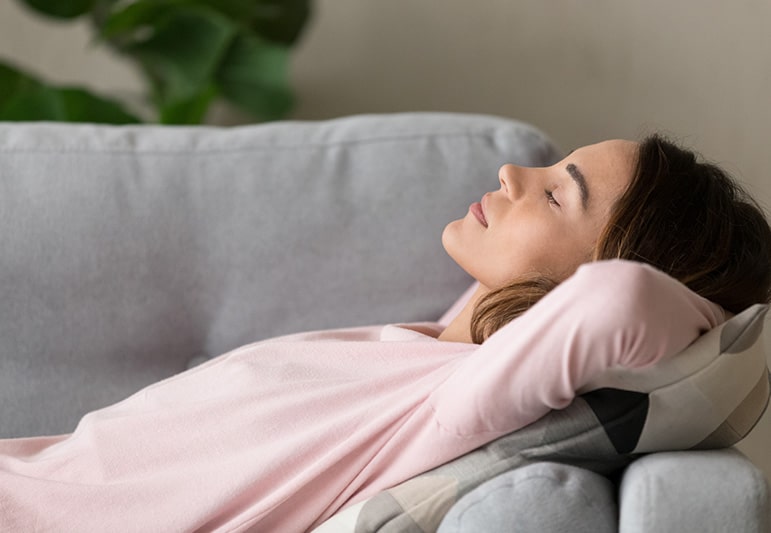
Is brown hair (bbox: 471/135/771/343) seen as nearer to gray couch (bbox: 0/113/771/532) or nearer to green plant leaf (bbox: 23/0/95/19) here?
gray couch (bbox: 0/113/771/532)

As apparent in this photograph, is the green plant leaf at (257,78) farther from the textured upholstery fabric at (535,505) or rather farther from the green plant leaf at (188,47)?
the textured upholstery fabric at (535,505)

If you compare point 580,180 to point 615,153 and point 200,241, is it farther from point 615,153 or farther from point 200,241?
point 200,241

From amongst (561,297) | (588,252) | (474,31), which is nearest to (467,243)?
(588,252)

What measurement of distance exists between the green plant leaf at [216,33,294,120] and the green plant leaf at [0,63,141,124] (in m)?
0.37

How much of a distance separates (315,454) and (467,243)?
1.01 feet

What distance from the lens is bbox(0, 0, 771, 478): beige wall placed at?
1.98 meters

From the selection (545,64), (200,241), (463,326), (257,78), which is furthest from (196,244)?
(545,64)

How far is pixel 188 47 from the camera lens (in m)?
2.15

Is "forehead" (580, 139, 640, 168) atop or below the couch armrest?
atop

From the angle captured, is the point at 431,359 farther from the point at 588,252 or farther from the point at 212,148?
the point at 212,148

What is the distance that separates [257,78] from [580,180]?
1.31 metres

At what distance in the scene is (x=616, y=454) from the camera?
892mm

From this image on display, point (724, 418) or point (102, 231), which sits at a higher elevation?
point (724, 418)

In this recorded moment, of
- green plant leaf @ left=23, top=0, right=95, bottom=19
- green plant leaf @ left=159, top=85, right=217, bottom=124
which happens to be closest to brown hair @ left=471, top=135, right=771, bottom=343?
green plant leaf @ left=159, top=85, right=217, bottom=124
